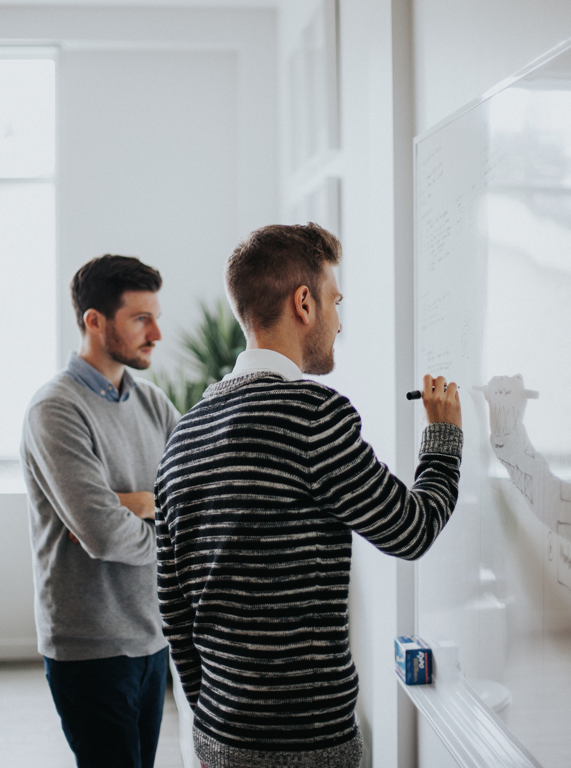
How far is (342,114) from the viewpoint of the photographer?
7.37ft

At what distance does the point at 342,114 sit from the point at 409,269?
88cm

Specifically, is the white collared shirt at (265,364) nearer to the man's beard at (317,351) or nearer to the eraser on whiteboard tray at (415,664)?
the man's beard at (317,351)

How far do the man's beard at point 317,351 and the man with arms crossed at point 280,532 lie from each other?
0.16 feet

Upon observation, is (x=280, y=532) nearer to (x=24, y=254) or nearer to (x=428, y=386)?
(x=428, y=386)

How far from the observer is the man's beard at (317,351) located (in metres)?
1.07

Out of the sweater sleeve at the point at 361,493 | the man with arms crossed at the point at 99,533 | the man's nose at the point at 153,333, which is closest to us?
the sweater sleeve at the point at 361,493

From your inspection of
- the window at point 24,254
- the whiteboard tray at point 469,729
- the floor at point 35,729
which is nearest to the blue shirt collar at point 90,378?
the whiteboard tray at point 469,729

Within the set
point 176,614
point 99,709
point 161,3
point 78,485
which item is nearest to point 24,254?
point 161,3

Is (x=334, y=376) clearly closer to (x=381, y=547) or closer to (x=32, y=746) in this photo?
(x=381, y=547)

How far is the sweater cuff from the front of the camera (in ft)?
3.38

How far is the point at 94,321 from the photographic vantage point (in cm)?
173

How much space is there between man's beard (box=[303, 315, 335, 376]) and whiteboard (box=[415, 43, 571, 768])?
12.2 inches

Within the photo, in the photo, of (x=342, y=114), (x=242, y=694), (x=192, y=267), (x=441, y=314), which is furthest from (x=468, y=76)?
(x=192, y=267)

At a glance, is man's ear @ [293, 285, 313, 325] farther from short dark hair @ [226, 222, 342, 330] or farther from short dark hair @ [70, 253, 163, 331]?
short dark hair @ [70, 253, 163, 331]
